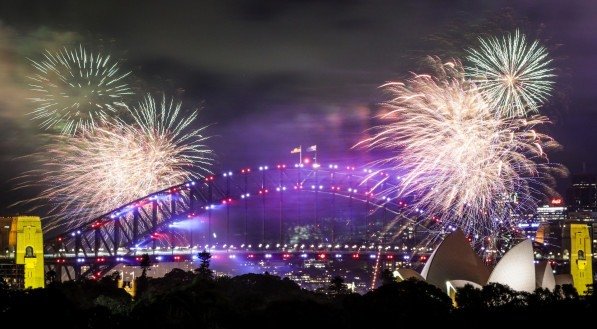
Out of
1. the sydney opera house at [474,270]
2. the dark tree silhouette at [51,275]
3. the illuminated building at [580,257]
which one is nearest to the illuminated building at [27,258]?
the dark tree silhouette at [51,275]

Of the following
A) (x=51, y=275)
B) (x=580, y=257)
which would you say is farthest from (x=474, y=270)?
(x=51, y=275)

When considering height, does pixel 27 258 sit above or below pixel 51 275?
above

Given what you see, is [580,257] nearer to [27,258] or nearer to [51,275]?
[27,258]

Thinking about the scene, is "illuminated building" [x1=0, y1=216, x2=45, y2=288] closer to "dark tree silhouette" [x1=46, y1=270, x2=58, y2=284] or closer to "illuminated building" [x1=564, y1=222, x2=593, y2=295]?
"dark tree silhouette" [x1=46, y1=270, x2=58, y2=284]

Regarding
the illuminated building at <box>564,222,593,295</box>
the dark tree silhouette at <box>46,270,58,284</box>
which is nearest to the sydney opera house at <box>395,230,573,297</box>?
the illuminated building at <box>564,222,593,295</box>

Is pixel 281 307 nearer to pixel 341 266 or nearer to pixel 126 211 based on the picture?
pixel 126 211

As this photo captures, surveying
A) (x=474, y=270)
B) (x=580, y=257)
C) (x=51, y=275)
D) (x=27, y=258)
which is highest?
(x=27, y=258)

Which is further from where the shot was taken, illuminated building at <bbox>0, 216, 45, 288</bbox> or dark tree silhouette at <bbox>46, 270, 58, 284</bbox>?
dark tree silhouette at <bbox>46, 270, 58, 284</bbox>

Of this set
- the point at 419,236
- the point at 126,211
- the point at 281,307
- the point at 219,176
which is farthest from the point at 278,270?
the point at 281,307

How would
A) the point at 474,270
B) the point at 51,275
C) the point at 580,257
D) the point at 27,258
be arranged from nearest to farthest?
the point at 474,270, the point at 27,258, the point at 580,257, the point at 51,275
